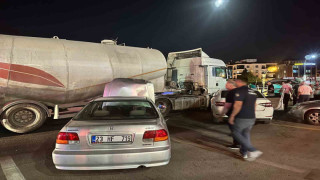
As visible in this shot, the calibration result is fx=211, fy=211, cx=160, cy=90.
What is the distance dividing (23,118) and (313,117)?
31.1 ft

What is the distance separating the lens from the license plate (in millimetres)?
3035

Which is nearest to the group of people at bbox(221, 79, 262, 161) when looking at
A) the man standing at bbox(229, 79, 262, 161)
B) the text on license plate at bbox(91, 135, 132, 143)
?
the man standing at bbox(229, 79, 262, 161)

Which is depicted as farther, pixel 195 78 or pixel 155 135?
pixel 195 78

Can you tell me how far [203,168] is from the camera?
372 cm

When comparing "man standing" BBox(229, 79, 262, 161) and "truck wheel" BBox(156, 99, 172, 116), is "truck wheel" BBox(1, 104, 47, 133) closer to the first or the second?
"truck wheel" BBox(156, 99, 172, 116)

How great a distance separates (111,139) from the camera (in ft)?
10.0

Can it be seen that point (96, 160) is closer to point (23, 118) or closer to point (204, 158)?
point (204, 158)

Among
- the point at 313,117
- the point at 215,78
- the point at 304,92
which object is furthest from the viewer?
the point at 215,78

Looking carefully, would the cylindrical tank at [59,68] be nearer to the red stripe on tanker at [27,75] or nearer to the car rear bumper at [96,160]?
the red stripe on tanker at [27,75]

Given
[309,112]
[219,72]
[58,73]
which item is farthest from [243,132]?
[219,72]

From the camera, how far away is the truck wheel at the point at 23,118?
639 centimetres

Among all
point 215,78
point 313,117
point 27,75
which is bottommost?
point 313,117

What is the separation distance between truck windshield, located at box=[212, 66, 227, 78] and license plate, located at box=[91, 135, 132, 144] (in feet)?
31.2

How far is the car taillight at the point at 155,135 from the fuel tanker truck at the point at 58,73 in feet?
16.6
